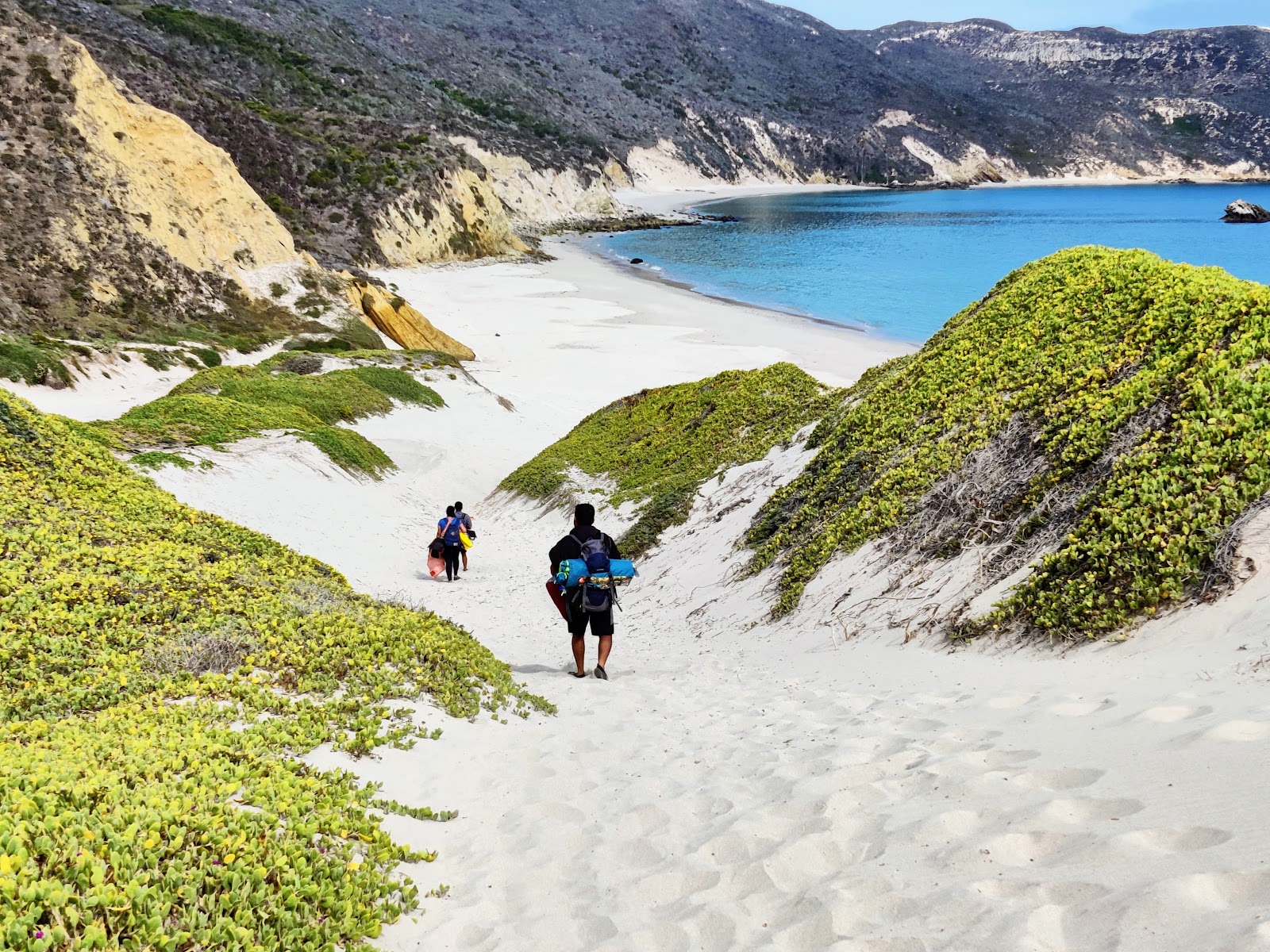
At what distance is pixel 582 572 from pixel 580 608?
1.48 ft

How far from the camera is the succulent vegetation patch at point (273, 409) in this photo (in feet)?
61.9

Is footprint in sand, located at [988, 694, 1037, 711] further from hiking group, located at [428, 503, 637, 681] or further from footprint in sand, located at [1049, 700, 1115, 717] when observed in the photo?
hiking group, located at [428, 503, 637, 681]

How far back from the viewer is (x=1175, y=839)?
11.5ft

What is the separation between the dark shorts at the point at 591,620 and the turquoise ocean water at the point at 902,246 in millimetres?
43985

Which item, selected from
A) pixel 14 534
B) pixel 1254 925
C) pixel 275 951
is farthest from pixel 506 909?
pixel 14 534

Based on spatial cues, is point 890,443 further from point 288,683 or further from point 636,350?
point 636,350

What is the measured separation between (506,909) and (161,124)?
48855 millimetres

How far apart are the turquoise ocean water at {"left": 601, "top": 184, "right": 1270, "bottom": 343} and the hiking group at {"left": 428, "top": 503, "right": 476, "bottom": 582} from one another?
39.5 meters

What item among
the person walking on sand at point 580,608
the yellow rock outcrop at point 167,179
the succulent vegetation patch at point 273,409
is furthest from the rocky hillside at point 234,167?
the person walking on sand at point 580,608

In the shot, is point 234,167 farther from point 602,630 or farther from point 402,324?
point 602,630

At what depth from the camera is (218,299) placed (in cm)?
3897

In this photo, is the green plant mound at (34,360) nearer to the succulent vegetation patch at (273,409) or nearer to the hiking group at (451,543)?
the succulent vegetation patch at (273,409)

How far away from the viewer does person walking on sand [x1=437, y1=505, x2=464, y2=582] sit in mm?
15680

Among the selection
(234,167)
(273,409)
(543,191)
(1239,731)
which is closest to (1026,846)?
(1239,731)
